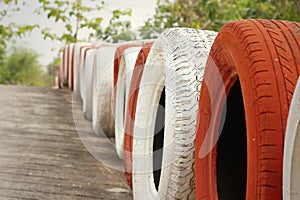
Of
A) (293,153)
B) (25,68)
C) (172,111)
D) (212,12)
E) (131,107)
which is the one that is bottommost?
(25,68)

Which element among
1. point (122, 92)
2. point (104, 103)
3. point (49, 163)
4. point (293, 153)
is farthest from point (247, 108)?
point (104, 103)

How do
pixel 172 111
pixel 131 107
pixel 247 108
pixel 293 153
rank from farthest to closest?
1. pixel 131 107
2. pixel 172 111
3. pixel 247 108
4. pixel 293 153

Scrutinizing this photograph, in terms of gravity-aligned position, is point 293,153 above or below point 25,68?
above

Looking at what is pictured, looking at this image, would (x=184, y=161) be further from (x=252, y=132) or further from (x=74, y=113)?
(x=74, y=113)

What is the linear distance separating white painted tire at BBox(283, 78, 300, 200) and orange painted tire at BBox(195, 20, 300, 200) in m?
0.09

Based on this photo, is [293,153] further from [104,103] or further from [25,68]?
[25,68]

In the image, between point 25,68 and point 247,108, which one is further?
point 25,68

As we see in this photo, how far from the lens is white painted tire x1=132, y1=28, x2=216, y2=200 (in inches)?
57.1

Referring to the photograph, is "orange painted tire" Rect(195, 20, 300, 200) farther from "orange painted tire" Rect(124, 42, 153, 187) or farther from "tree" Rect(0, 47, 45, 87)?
"tree" Rect(0, 47, 45, 87)

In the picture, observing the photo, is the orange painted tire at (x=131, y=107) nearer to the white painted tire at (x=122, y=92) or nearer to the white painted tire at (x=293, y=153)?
the white painted tire at (x=122, y=92)

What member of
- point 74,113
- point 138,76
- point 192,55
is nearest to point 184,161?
point 192,55

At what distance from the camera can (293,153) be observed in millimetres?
911

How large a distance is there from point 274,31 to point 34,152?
5.43 feet

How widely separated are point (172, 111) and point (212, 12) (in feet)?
15.9
